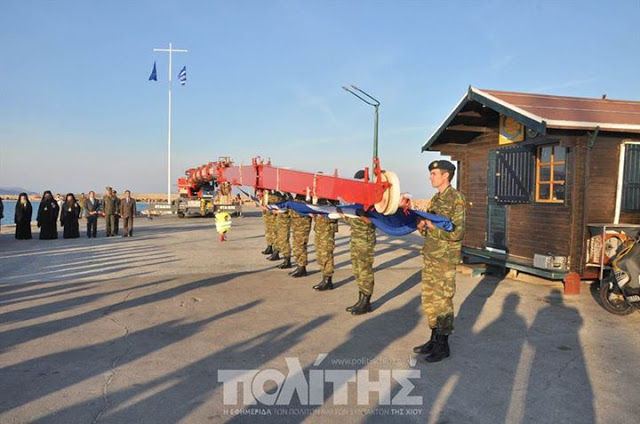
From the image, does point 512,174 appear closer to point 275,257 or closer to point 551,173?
point 551,173

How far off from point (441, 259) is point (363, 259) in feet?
6.00

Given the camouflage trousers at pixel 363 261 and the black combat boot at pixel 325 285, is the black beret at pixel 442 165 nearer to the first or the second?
the camouflage trousers at pixel 363 261

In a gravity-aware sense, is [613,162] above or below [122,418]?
above

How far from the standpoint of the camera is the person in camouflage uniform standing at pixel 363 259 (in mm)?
6281

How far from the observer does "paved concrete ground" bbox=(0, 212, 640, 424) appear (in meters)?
3.48

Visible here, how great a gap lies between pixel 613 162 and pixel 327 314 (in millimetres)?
5478

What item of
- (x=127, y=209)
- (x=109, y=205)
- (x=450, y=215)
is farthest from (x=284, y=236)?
(x=109, y=205)

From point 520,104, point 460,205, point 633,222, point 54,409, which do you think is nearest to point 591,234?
point 633,222

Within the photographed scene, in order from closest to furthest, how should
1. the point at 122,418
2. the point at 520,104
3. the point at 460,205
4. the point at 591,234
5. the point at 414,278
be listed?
the point at 122,418, the point at 460,205, the point at 591,234, the point at 520,104, the point at 414,278

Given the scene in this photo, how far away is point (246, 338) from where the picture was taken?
514cm

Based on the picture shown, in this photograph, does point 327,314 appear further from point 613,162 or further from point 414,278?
point 613,162

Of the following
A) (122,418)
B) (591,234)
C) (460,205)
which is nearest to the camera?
(122,418)

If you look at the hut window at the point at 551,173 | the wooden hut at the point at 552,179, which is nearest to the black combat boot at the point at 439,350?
the wooden hut at the point at 552,179

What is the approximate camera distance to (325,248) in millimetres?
7723
